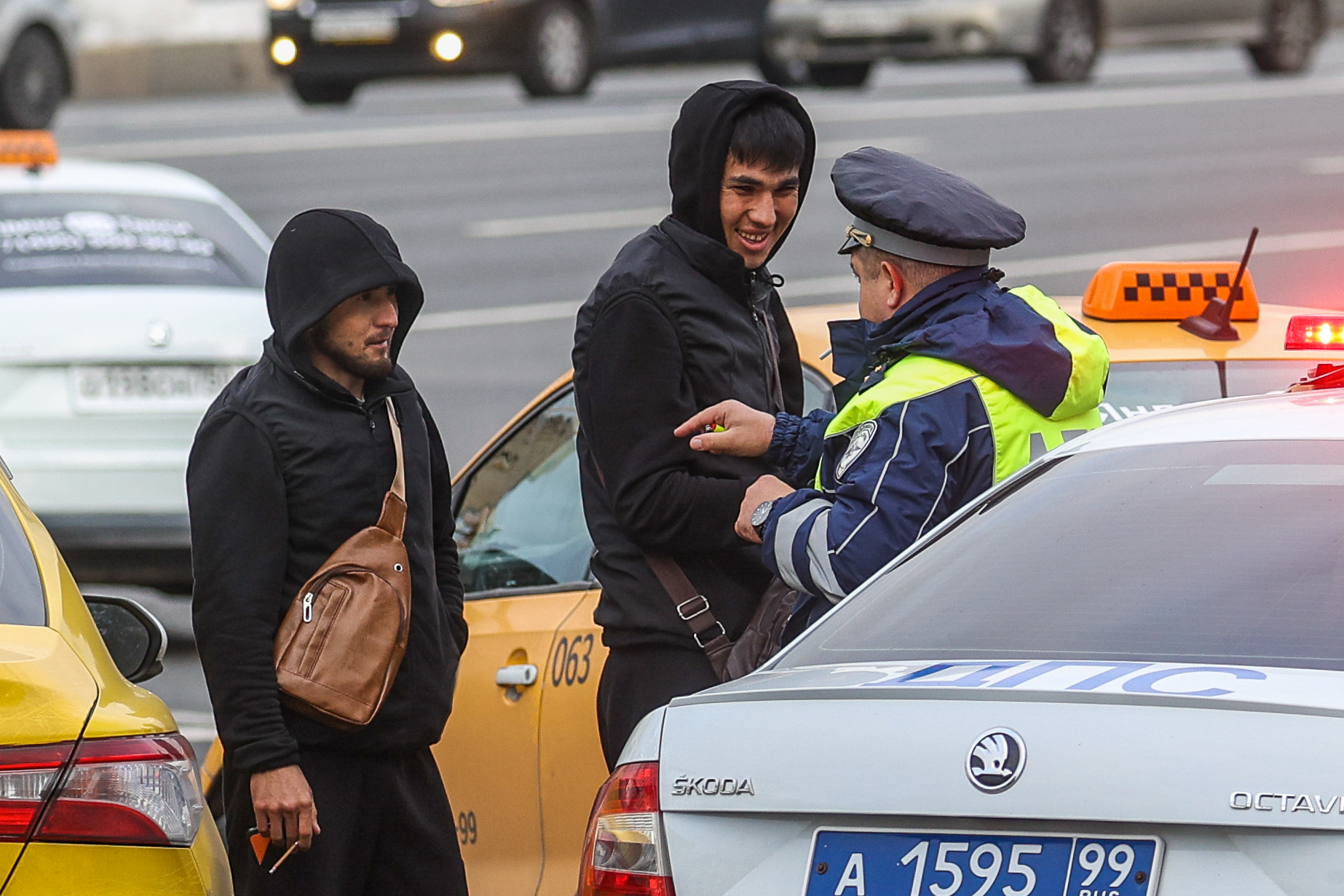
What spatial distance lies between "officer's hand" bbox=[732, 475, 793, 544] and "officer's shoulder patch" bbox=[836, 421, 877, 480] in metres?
0.21

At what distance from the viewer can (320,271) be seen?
366 cm

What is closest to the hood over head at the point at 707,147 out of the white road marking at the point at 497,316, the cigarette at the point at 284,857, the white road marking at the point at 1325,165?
the cigarette at the point at 284,857

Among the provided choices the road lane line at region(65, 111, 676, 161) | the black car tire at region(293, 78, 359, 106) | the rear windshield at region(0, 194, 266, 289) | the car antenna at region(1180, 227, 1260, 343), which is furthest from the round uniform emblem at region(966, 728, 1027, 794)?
the black car tire at region(293, 78, 359, 106)

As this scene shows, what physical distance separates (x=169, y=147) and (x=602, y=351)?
15.1 m

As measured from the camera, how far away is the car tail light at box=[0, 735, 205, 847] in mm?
2830

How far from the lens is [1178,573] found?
284 cm

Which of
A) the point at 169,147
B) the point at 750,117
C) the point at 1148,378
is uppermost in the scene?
the point at 750,117

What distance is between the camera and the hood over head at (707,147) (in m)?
3.88

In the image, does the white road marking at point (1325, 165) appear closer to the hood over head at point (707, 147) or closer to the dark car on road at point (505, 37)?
the dark car on road at point (505, 37)

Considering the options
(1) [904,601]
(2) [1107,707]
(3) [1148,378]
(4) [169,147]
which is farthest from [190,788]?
(4) [169,147]

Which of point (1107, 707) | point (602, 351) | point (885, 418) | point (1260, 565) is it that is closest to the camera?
point (1107, 707)

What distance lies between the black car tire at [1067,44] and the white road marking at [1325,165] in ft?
9.10

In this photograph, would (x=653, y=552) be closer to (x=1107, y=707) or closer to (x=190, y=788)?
(x=190, y=788)

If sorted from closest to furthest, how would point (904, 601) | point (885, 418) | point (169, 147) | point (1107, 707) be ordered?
point (1107, 707), point (904, 601), point (885, 418), point (169, 147)
